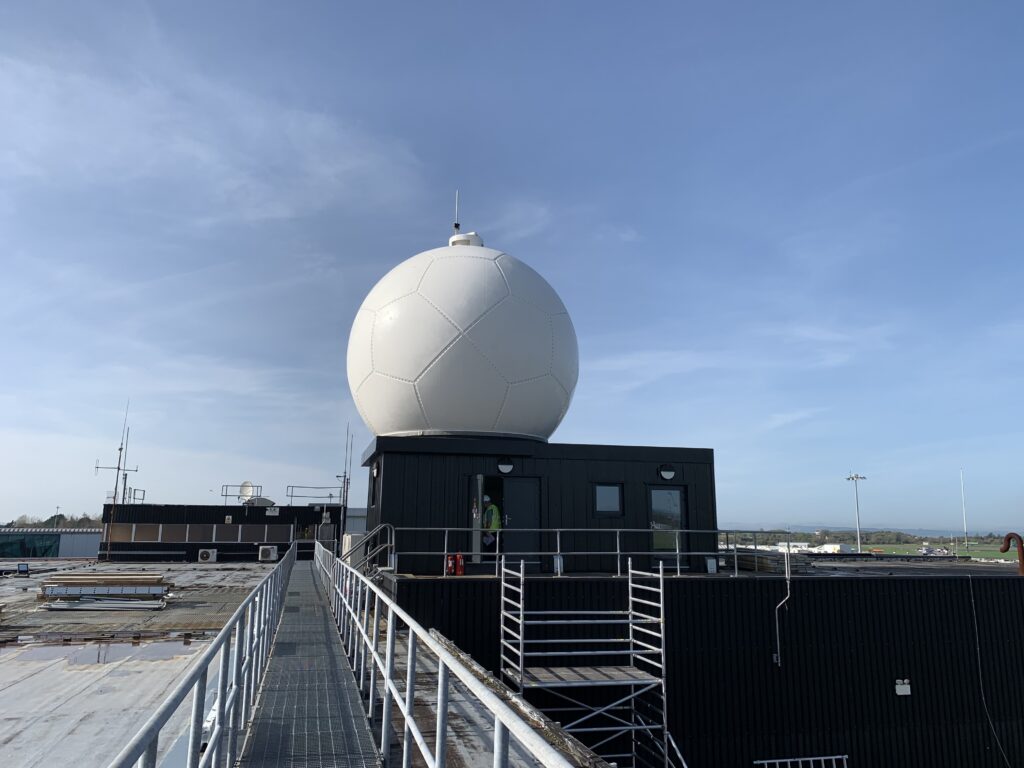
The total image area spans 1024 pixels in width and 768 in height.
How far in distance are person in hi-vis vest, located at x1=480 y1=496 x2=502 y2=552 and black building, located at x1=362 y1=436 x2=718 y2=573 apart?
0.03 metres

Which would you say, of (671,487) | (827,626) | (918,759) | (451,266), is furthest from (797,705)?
(451,266)

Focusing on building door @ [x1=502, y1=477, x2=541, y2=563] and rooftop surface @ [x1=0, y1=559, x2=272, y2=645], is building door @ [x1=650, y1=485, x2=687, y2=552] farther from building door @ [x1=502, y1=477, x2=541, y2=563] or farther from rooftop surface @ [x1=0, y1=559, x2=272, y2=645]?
rooftop surface @ [x1=0, y1=559, x2=272, y2=645]

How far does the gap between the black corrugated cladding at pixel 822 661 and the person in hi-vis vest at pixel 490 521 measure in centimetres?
277

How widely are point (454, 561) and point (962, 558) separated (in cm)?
3881

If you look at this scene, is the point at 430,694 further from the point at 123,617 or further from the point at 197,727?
the point at 123,617

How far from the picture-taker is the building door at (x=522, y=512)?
15352 mm

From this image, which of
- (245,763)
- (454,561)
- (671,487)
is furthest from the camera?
(671,487)

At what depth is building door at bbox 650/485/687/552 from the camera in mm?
15867

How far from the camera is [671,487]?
16.2 meters

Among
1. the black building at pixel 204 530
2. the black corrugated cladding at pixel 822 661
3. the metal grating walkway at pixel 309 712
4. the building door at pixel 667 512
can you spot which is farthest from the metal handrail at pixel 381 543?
the black building at pixel 204 530

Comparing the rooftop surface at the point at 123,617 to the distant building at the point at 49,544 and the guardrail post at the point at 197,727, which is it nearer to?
the guardrail post at the point at 197,727

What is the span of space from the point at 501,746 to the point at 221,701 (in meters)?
3.18

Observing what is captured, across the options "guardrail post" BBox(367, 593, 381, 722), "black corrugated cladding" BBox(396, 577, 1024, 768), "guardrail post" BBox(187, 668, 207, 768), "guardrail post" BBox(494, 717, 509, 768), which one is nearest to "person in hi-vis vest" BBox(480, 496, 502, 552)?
"black corrugated cladding" BBox(396, 577, 1024, 768)

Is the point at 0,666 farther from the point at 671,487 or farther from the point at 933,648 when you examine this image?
the point at 933,648
